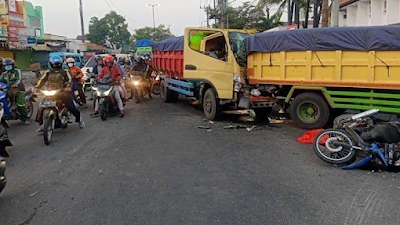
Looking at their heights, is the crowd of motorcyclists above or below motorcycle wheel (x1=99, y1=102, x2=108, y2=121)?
above

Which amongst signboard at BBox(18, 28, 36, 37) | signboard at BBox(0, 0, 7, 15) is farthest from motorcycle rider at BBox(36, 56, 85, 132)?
signboard at BBox(18, 28, 36, 37)

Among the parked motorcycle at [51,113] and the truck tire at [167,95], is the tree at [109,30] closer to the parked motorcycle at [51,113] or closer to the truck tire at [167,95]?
the truck tire at [167,95]

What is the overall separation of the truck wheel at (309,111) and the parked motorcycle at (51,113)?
5096mm

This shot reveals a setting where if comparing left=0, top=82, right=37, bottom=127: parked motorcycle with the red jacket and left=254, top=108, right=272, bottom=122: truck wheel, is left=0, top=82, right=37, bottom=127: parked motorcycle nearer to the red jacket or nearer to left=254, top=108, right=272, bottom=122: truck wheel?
the red jacket

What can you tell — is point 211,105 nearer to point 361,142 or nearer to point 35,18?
point 361,142

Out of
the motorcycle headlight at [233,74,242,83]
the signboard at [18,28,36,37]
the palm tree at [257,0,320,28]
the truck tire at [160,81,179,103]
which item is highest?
the palm tree at [257,0,320,28]

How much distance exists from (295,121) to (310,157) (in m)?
2.71

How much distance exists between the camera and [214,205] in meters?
4.08

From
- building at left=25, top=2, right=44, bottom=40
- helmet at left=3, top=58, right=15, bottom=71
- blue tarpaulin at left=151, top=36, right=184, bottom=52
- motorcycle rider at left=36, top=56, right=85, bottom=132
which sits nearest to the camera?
motorcycle rider at left=36, top=56, right=85, bottom=132

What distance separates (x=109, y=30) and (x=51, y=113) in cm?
6368

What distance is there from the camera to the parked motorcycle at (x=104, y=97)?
377 inches

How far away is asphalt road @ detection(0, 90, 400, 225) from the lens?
12.6ft

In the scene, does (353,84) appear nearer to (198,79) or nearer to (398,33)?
(398,33)

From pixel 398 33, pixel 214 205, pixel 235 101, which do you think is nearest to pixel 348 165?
pixel 214 205
